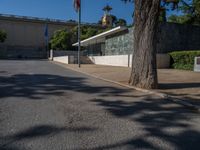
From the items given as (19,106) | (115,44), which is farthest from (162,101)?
(115,44)

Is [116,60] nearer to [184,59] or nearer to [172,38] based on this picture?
[172,38]

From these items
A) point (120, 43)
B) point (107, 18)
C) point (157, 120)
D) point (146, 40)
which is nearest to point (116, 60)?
point (120, 43)

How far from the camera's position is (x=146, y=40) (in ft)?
28.8

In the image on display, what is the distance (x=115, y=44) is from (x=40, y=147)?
24.1m

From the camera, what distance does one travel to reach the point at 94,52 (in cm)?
3806

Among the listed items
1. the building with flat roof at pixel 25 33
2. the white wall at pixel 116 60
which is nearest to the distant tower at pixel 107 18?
the building with flat roof at pixel 25 33

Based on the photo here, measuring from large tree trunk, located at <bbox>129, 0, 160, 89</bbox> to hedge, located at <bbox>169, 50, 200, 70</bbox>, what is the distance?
9.62m

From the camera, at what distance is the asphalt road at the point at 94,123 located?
3677mm

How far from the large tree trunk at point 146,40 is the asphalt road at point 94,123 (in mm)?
1762

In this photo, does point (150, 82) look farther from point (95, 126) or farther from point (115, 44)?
point (115, 44)

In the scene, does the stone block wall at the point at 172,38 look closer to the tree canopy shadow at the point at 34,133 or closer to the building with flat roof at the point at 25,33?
the tree canopy shadow at the point at 34,133

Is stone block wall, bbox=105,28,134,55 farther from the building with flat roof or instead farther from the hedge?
the building with flat roof

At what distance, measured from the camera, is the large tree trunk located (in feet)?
28.3

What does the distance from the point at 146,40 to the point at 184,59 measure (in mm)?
10812
